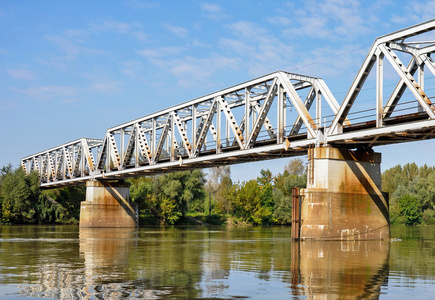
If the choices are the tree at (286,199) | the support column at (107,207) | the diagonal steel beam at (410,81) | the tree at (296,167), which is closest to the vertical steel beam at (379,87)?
the diagonal steel beam at (410,81)

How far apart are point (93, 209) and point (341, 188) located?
5052 cm

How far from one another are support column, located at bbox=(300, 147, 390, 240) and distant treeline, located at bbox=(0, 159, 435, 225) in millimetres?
68066

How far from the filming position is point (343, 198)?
39.5 meters

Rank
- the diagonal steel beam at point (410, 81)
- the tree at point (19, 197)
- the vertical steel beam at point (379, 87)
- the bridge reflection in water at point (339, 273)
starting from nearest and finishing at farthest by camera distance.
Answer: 1. the bridge reflection in water at point (339, 273)
2. the diagonal steel beam at point (410, 81)
3. the vertical steel beam at point (379, 87)
4. the tree at point (19, 197)

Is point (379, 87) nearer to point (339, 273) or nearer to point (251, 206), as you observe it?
point (339, 273)

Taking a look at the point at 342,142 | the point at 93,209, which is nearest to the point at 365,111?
the point at 342,142

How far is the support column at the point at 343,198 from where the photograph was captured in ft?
127

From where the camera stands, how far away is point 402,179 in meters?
161

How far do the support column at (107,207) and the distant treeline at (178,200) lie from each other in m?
22.2

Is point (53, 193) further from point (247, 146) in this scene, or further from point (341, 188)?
point (341, 188)

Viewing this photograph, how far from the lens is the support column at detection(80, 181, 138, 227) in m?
81.9

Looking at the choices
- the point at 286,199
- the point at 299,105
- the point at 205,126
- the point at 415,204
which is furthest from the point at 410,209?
the point at 299,105

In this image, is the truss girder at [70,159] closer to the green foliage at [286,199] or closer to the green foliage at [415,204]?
the green foliage at [286,199]

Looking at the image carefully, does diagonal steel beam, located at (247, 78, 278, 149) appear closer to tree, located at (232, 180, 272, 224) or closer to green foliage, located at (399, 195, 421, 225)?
tree, located at (232, 180, 272, 224)
